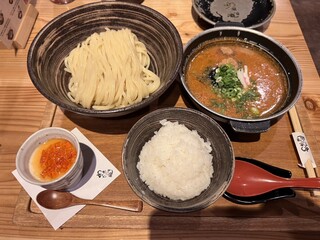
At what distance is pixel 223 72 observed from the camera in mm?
1774

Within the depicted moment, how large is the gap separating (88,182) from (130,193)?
235 millimetres

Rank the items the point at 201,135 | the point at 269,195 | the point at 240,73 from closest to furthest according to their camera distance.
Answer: the point at 269,195, the point at 201,135, the point at 240,73

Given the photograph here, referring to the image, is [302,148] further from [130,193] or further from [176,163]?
[130,193]

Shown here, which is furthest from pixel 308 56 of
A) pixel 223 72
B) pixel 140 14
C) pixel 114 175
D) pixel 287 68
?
pixel 114 175

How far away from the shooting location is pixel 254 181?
54.9 inches

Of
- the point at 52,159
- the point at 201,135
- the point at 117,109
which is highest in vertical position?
the point at 117,109

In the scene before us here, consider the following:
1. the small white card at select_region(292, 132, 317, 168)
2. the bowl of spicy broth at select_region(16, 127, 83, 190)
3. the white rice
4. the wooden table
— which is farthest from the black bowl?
the small white card at select_region(292, 132, 317, 168)

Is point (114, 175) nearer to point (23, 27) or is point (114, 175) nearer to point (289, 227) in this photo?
point (289, 227)

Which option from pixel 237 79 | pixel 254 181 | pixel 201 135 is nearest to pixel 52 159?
pixel 201 135

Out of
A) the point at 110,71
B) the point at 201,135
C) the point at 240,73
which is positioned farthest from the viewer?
the point at 240,73

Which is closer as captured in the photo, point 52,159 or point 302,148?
point 52,159

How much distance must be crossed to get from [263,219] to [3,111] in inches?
66.4

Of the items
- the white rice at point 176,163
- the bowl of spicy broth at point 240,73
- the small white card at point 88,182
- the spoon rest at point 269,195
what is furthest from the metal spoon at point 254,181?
the small white card at point 88,182

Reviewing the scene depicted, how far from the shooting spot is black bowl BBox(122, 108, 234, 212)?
4.09 ft
